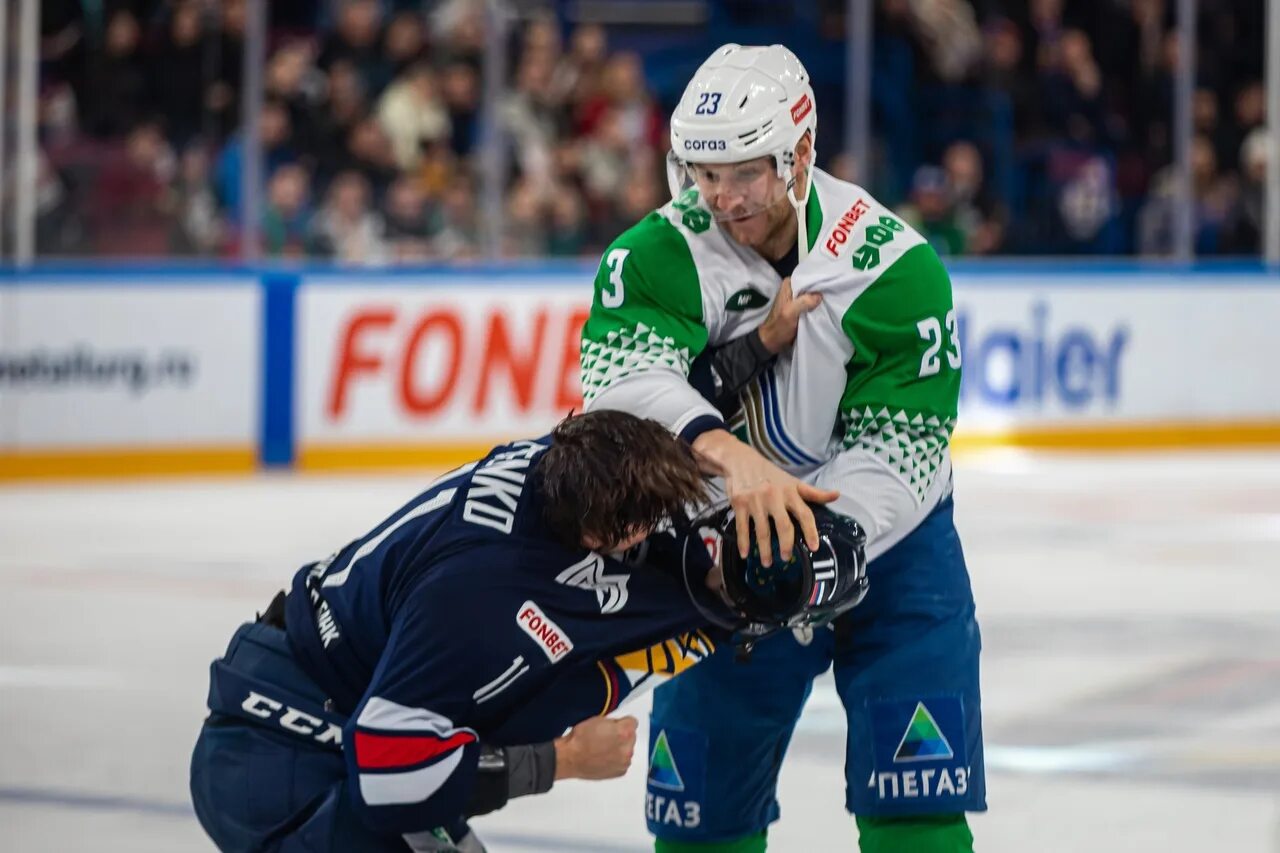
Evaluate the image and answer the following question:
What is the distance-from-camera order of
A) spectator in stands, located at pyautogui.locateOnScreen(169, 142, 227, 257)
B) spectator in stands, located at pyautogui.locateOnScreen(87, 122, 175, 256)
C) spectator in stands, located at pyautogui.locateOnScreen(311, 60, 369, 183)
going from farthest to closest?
spectator in stands, located at pyautogui.locateOnScreen(311, 60, 369, 183), spectator in stands, located at pyautogui.locateOnScreen(169, 142, 227, 257), spectator in stands, located at pyautogui.locateOnScreen(87, 122, 175, 256)

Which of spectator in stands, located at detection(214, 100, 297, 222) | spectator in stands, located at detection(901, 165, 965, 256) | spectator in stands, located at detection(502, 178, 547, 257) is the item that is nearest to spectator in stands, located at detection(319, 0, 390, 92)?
spectator in stands, located at detection(214, 100, 297, 222)

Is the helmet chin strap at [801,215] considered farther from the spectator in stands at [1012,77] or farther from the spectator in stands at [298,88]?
the spectator in stands at [1012,77]

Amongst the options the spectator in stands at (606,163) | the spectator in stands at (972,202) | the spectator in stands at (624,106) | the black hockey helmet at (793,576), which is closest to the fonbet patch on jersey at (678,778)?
the black hockey helmet at (793,576)

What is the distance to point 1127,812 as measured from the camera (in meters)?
4.89

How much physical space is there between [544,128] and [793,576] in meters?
9.05

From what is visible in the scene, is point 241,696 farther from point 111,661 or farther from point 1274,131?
point 1274,131

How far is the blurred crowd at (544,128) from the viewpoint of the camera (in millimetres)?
10680

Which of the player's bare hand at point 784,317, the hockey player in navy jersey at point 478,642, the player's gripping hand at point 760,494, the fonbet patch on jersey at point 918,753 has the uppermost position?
the player's bare hand at point 784,317

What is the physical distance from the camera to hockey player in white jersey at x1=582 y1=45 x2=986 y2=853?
10.3ft

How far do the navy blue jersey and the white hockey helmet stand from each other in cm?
49

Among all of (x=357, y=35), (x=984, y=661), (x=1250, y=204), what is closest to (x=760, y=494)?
(x=984, y=661)

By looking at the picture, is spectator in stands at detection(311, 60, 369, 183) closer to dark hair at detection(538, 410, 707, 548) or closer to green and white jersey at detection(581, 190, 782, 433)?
green and white jersey at detection(581, 190, 782, 433)

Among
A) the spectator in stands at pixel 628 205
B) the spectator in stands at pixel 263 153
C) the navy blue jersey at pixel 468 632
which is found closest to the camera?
the navy blue jersey at pixel 468 632

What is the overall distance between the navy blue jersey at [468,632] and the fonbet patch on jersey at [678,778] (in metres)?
0.39
